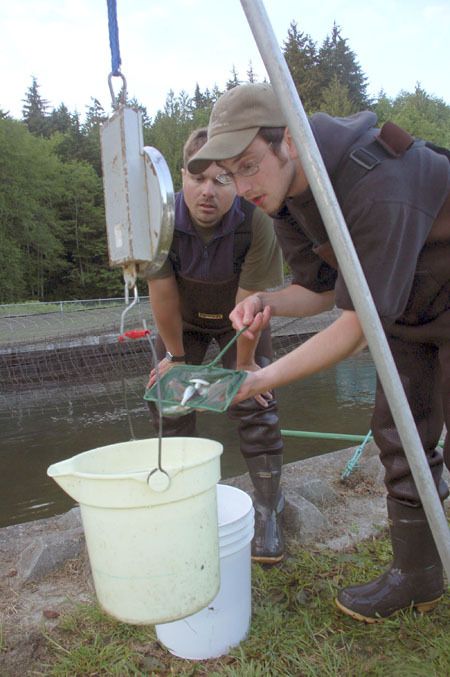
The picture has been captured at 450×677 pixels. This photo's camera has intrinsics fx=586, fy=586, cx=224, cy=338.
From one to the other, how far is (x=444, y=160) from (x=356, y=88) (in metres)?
59.9

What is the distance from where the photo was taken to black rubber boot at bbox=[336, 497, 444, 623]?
6.63 ft

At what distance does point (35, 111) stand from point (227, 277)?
213ft

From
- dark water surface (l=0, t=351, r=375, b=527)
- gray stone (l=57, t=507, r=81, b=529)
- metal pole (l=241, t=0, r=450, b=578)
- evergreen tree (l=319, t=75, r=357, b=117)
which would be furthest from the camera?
evergreen tree (l=319, t=75, r=357, b=117)

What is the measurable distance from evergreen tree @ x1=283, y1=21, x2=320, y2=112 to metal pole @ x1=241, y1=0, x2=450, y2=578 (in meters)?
48.3

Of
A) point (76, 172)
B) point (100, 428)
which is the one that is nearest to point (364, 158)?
point (100, 428)

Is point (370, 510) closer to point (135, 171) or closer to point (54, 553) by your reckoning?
point (54, 553)

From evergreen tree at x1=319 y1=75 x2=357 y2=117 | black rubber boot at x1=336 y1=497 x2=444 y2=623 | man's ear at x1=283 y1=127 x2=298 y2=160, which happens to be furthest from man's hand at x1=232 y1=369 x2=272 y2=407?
evergreen tree at x1=319 y1=75 x2=357 y2=117

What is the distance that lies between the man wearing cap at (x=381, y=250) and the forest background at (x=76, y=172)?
3196cm

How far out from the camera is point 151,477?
140 centimetres

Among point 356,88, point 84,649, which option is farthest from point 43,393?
point 356,88

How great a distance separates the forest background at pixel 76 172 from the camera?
35250 millimetres

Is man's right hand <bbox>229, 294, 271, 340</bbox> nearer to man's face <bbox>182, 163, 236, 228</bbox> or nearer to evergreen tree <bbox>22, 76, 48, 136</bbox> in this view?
man's face <bbox>182, 163, 236, 228</bbox>

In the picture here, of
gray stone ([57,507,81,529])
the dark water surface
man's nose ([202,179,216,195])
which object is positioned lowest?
the dark water surface

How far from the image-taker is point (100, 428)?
7887 mm
